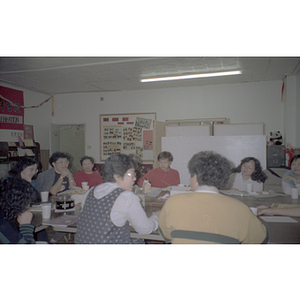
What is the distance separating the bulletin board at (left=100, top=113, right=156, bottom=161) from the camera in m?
5.18

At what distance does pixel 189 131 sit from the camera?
13.7 ft

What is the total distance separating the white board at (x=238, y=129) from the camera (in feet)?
13.6

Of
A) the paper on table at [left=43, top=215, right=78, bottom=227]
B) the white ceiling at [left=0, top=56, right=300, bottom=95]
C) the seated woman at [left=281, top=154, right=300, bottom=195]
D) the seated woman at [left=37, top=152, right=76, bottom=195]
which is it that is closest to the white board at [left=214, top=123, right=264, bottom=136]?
the white ceiling at [left=0, top=56, right=300, bottom=95]

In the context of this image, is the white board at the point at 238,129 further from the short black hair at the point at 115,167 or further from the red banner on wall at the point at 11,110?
the red banner on wall at the point at 11,110

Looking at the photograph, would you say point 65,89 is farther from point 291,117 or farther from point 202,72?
point 291,117

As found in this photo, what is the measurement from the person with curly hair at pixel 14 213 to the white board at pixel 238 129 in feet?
11.5

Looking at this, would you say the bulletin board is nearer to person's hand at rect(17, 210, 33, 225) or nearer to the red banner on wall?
the red banner on wall

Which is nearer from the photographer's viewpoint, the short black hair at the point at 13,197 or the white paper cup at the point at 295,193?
the short black hair at the point at 13,197

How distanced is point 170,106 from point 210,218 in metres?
4.30

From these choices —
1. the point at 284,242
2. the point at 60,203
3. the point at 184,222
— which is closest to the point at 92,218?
the point at 184,222

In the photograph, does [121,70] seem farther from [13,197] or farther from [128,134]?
[13,197]

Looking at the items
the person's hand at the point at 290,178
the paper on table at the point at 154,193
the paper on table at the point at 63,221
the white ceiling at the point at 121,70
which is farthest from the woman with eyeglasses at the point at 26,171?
the person's hand at the point at 290,178

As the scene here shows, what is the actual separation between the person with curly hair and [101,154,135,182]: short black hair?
45cm

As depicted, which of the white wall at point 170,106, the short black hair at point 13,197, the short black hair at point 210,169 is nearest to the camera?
the short black hair at point 210,169
